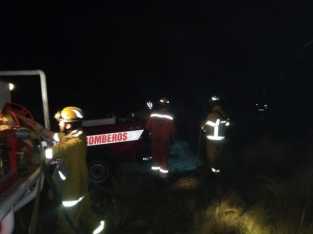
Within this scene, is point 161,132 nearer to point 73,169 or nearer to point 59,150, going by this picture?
point 73,169

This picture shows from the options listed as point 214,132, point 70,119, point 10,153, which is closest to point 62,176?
point 70,119

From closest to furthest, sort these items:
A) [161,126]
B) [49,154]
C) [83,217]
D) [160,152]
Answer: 1. [49,154]
2. [83,217]
3. [161,126]
4. [160,152]

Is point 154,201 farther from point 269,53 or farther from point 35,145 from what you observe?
point 269,53

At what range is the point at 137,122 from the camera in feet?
35.1

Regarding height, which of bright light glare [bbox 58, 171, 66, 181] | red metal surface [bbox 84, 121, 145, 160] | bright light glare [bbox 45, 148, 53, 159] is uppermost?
bright light glare [bbox 45, 148, 53, 159]

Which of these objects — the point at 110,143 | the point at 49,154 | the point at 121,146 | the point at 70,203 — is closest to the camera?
the point at 49,154

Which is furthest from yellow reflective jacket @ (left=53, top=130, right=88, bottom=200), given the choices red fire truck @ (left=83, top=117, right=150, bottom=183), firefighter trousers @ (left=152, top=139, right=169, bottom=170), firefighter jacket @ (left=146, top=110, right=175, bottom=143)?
firefighter trousers @ (left=152, top=139, right=169, bottom=170)

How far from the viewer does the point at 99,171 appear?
10.2 metres

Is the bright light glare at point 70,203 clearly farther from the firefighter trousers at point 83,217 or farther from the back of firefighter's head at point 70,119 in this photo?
the back of firefighter's head at point 70,119

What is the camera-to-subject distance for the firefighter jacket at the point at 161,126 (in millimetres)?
10641

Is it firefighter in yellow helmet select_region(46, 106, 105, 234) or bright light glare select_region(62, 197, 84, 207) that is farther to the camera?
bright light glare select_region(62, 197, 84, 207)

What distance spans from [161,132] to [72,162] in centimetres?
484

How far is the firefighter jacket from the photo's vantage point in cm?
1064

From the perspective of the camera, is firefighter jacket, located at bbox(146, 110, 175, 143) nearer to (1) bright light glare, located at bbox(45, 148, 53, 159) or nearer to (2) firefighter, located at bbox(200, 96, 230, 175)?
(2) firefighter, located at bbox(200, 96, 230, 175)
